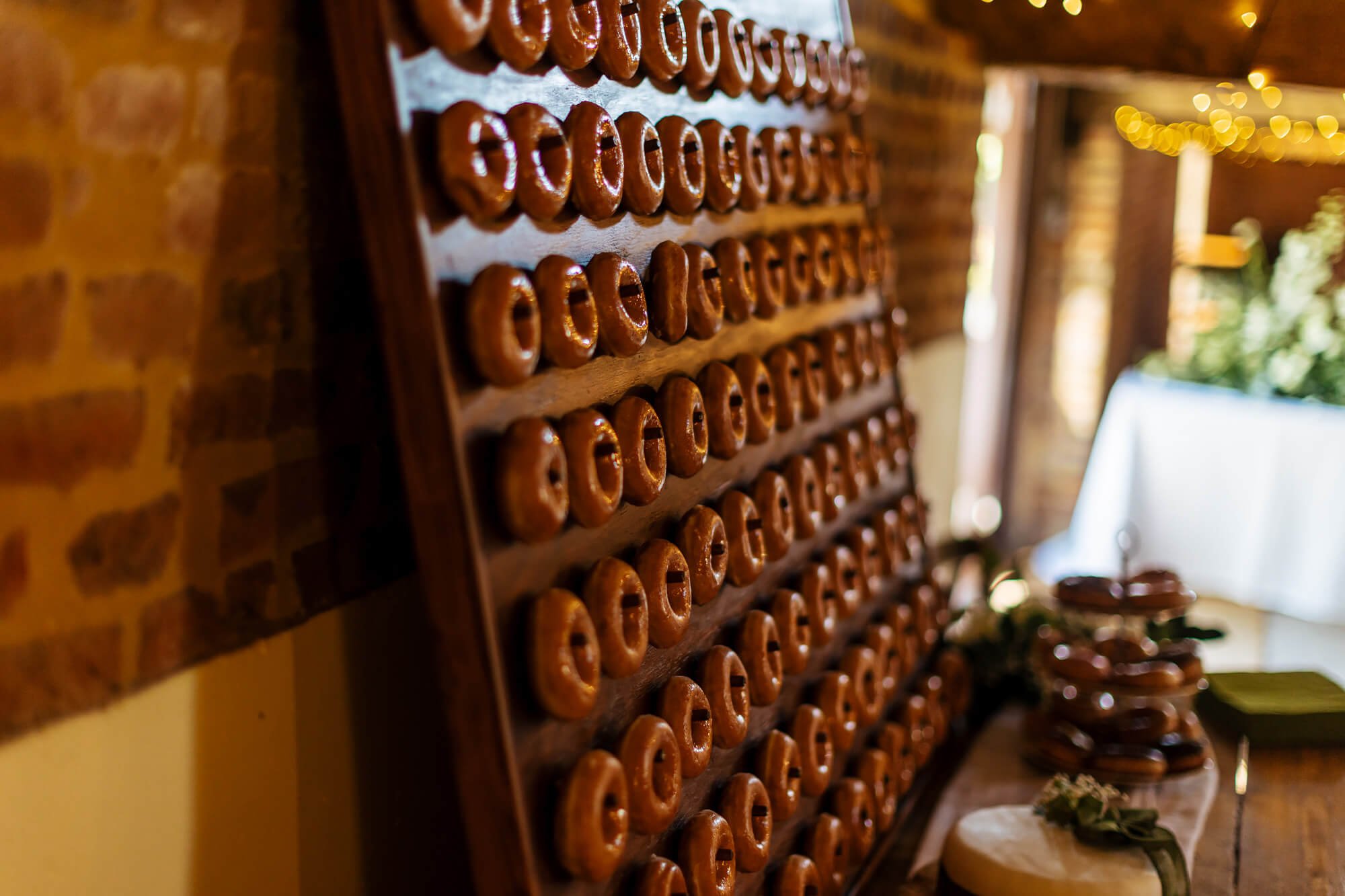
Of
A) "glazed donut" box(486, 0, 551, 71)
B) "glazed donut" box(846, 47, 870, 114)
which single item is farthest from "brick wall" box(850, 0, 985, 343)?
Answer: "glazed donut" box(486, 0, 551, 71)

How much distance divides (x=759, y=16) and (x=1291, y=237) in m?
4.25

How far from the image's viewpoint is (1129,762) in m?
1.75

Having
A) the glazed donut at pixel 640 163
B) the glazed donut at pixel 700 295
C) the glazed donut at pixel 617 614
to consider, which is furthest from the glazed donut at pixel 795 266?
the glazed donut at pixel 617 614

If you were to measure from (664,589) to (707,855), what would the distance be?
253mm

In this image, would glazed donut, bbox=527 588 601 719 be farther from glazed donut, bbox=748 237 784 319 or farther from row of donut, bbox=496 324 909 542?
glazed donut, bbox=748 237 784 319

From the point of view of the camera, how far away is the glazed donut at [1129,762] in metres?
1.73

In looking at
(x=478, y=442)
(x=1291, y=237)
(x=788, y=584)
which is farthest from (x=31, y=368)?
(x=1291, y=237)

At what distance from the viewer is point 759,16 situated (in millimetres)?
1486

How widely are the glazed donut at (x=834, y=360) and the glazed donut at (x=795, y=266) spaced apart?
0.07 metres

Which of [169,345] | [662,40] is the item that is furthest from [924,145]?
[169,345]

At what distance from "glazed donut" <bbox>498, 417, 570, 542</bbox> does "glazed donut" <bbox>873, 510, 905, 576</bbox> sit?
0.88m

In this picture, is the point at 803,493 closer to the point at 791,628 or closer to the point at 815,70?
the point at 791,628

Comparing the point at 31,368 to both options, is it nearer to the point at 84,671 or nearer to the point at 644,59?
the point at 84,671

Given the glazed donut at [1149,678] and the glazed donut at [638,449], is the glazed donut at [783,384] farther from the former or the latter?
the glazed donut at [1149,678]
